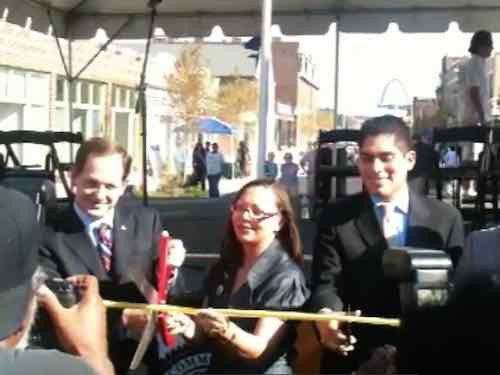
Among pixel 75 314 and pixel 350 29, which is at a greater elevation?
pixel 350 29

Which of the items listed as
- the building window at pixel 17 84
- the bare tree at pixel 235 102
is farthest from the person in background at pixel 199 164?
the bare tree at pixel 235 102

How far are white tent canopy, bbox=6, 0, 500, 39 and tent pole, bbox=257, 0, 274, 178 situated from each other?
6.07 feet

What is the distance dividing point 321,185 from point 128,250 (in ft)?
26.7

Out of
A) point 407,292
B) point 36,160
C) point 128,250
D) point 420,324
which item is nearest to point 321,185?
point 128,250

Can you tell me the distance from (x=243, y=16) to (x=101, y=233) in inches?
353

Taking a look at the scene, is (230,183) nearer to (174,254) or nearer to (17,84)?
(17,84)

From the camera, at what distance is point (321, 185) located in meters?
11.4

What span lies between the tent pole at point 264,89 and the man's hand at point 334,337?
636 centimetres

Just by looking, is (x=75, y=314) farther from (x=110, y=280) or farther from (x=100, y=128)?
(x=100, y=128)

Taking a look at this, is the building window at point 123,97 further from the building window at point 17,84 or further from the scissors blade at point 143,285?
the scissors blade at point 143,285

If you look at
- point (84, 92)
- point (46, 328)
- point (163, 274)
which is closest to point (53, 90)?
point (84, 92)

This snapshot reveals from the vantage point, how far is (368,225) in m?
3.23

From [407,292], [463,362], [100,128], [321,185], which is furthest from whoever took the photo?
[100,128]

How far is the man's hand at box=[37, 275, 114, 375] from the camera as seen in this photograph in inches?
87.4
